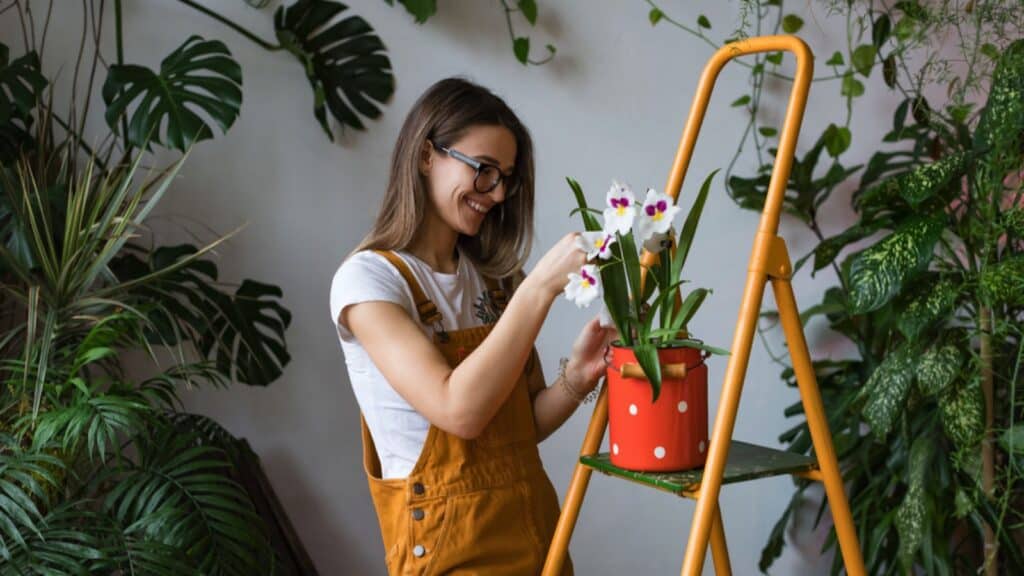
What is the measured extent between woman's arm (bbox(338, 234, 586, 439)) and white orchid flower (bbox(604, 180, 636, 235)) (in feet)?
0.26

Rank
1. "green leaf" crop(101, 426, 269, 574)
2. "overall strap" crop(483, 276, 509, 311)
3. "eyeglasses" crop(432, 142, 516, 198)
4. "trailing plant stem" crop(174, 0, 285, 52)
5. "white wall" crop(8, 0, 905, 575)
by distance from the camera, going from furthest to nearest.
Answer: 1. "white wall" crop(8, 0, 905, 575)
2. "trailing plant stem" crop(174, 0, 285, 52)
3. "green leaf" crop(101, 426, 269, 574)
4. "overall strap" crop(483, 276, 509, 311)
5. "eyeglasses" crop(432, 142, 516, 198)

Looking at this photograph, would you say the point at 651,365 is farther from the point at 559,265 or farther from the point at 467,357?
the point at 467,357

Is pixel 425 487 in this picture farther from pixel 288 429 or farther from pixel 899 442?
pixel 899 442

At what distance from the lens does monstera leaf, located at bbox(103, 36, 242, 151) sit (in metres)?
2.41

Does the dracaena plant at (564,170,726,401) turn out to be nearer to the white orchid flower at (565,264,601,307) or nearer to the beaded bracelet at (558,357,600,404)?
the white orchid flower at (565,264,601,307)

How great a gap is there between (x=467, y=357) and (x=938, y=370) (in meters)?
1.17

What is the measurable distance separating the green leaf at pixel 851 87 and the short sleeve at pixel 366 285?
177 centimetres

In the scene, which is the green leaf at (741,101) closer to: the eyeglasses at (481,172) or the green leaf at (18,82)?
the eyeglasses at (481,172)

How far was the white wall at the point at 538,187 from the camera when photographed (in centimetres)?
281

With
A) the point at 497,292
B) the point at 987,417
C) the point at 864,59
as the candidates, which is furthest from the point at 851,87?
the point at 497,292

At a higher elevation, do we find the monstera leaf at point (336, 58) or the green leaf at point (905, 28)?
the green leaf at point (905, 28)

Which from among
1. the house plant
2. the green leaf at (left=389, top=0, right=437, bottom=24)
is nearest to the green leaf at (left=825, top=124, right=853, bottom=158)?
the house plant

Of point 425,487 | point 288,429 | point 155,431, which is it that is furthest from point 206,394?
point 425,487

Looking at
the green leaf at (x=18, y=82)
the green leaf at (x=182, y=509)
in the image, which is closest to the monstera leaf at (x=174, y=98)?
the green leaf at (x=18, y=82)
